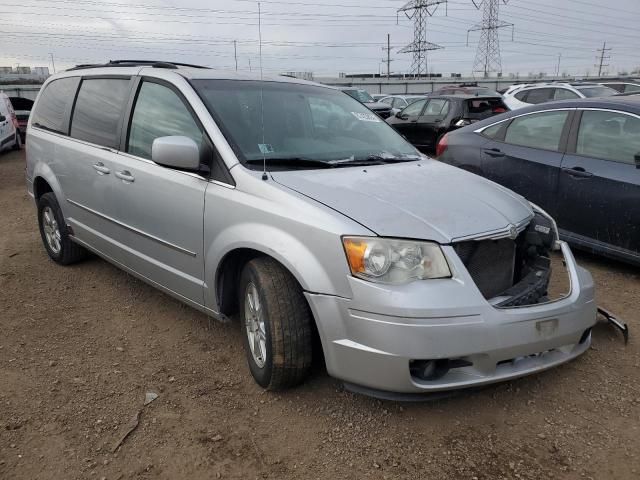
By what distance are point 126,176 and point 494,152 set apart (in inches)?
147

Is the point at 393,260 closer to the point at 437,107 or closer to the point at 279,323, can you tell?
the point at 279,323

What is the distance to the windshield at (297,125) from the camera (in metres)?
3.21

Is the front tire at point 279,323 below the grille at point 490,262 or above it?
below

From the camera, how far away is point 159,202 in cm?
342

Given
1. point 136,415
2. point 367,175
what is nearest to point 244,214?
point 367,175

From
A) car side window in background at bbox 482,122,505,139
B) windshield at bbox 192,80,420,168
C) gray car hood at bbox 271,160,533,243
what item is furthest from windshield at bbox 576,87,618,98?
gray car hood at bbox 271,160,533,243

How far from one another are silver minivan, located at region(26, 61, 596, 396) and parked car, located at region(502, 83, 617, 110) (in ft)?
33.4

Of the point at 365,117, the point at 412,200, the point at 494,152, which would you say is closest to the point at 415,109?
the point at 494,152

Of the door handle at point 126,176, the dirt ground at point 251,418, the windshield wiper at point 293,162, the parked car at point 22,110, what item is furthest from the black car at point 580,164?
the parked car at point 22,110

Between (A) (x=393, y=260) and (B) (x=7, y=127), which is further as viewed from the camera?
(B) (x=7, y=127)

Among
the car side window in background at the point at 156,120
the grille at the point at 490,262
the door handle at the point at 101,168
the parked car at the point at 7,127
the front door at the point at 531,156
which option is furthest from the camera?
the parked car at the point at 7,127

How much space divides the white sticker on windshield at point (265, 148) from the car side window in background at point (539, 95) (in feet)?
38.4

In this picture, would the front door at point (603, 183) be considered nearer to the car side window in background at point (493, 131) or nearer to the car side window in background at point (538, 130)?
the car side window in background at point (538, 130)

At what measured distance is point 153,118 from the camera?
367 centimetres
